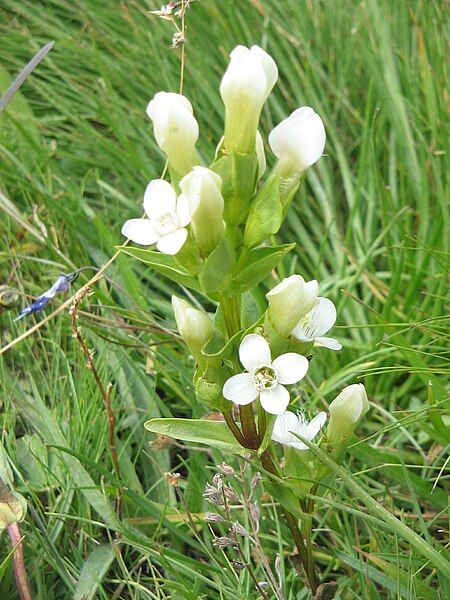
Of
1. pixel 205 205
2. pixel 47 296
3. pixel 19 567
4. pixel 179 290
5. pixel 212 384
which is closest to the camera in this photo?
pixel 205 205

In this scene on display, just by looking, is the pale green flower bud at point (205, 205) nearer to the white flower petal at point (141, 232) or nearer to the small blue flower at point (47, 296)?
the white flower petal at point (141, 232)

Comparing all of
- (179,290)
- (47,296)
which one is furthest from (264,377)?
(179,290)

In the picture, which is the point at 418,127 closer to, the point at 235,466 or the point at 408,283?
the point at 408,283

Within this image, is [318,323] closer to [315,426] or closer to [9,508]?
[315,426]

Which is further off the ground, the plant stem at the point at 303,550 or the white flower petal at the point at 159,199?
the white flower petal at the point at 159,199

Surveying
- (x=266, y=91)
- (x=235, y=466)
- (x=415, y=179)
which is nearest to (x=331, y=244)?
(x=415, y=179)

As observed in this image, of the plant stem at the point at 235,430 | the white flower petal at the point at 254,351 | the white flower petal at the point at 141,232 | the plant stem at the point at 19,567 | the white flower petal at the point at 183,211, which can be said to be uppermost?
the white flower petal at the point at 183,211

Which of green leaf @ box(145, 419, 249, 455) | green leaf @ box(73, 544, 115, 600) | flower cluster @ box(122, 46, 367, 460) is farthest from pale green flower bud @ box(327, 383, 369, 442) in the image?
green leaf @ box(73, 544, 115, 600)

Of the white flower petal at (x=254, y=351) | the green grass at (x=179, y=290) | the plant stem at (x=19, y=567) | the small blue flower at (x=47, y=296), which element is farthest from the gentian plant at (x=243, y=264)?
the small blue flower at (x=47, y=296)
